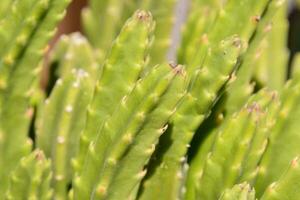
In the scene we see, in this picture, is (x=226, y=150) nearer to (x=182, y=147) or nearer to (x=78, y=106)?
(x=182, y=147)

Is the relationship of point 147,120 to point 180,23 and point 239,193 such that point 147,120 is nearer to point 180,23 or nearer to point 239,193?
point 239,193

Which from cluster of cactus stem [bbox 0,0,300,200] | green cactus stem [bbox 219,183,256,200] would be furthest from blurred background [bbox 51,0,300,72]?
green cactus stem [bbox 219,183,256,200]

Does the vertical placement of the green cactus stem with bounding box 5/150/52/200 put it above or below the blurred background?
above

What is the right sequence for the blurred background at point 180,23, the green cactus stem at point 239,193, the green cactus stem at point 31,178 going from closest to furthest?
the green cactus stem at point 239,193 < the green cactus stem at point 31,178 < the blurred background at point 180,23

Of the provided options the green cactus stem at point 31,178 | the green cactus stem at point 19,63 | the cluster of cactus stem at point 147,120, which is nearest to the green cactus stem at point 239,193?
the cluster of cactus stem at point 147,120

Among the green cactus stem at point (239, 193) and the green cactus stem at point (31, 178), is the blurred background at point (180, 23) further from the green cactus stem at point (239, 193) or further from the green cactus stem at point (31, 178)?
the green cactus stem at point (239, 193)

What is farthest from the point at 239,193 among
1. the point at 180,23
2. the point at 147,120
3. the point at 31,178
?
the point at 180,23

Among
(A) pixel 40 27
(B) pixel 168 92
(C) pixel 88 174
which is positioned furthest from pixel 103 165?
(A) pixel 40 27

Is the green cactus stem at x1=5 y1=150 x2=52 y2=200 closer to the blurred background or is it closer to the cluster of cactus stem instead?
the cluster of cactus stem

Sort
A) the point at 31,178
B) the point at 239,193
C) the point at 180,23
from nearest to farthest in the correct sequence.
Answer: the point at 239,193, the point at 31,178, the point at 180,23
